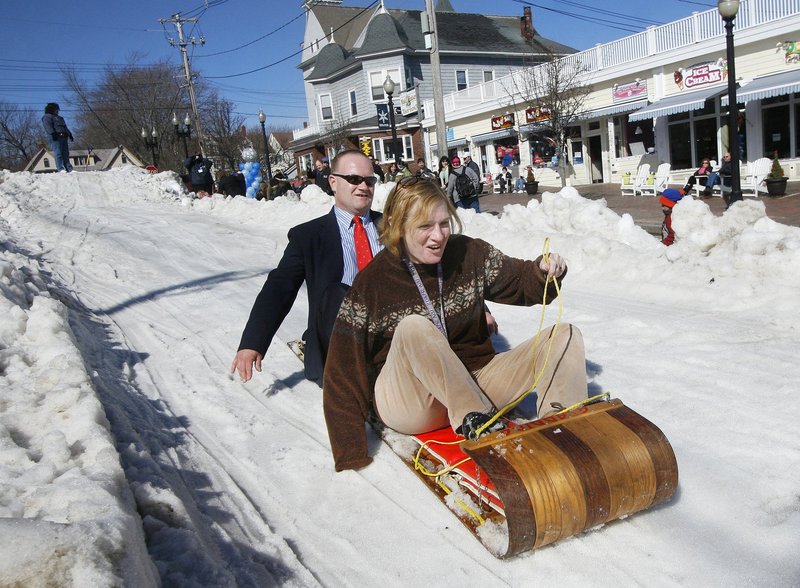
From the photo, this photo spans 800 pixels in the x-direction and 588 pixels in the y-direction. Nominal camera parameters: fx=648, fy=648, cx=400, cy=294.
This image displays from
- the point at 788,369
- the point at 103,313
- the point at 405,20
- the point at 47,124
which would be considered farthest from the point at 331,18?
the point at 788,369

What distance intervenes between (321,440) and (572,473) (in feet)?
5.39

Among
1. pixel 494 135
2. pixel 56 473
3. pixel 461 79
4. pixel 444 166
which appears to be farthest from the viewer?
pixel 461 79

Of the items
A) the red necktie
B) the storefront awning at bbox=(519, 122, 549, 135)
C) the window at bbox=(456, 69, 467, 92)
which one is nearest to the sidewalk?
the storefront awning at bbox=(519, 122, 549, 135)

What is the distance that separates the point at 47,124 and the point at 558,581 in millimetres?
18543

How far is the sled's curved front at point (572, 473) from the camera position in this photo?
232cm

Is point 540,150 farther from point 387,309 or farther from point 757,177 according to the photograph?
point 387,309

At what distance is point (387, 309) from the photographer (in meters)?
3.08

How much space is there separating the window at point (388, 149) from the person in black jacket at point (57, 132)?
2080cm

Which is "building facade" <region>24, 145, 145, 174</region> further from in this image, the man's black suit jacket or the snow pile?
the man's black suit jacket

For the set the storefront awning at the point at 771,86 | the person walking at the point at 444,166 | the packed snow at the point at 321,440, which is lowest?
the packed snow at the point at 321,440

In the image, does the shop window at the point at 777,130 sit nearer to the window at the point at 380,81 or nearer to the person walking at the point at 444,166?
the person walking at the point at 444,166

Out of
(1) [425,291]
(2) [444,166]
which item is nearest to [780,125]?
(2) [444,166]

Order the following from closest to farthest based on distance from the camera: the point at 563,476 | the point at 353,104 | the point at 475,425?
the point at 563,476 → the point at 475,425 → the point at 353,104

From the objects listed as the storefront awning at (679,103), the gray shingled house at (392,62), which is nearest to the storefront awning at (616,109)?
the storefront awning at (679,103)
